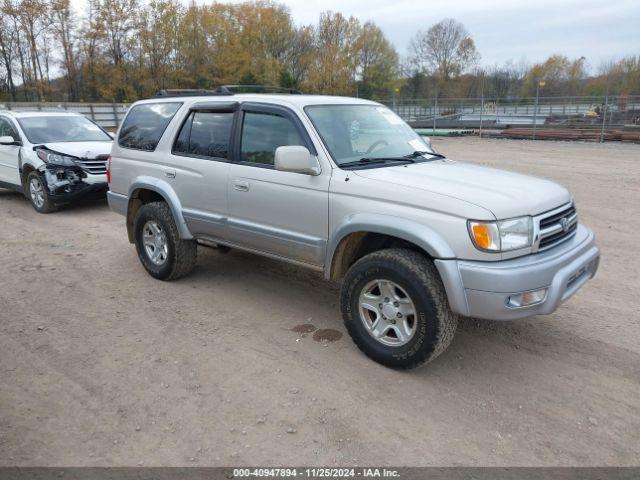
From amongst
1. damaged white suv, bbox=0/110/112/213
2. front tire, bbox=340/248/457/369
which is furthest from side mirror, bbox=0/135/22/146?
front tire, bbox=340/248/457/369

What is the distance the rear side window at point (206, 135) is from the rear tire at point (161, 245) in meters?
0.69

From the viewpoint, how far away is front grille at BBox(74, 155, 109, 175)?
862cm

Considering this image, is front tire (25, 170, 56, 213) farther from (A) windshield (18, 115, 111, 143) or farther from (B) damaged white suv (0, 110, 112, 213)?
(A) windshield (18, 115, 111, 143)

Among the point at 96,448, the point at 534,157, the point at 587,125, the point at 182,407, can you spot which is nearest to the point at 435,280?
the point at 182,407

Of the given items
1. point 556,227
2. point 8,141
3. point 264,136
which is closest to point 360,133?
point 264,136

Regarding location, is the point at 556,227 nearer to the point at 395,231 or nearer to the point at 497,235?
the point at 497,235

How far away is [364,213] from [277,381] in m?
1.31

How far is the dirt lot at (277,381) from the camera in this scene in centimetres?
287

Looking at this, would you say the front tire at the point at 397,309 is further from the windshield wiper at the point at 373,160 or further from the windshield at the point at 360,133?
the windshield at the point at 360,133

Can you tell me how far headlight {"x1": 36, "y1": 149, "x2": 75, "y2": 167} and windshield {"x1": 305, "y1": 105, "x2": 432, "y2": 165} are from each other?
5.96 meters

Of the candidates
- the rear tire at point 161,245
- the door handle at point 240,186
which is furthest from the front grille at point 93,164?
the door handle at point 240,186

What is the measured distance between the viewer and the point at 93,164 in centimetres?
871

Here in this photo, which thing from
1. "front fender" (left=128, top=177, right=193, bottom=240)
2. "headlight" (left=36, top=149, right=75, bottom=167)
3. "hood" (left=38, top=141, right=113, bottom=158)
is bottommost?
"front fender" (left=128, top=177, right=193, bottom=240)

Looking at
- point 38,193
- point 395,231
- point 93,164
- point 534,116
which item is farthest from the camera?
point 534,116
